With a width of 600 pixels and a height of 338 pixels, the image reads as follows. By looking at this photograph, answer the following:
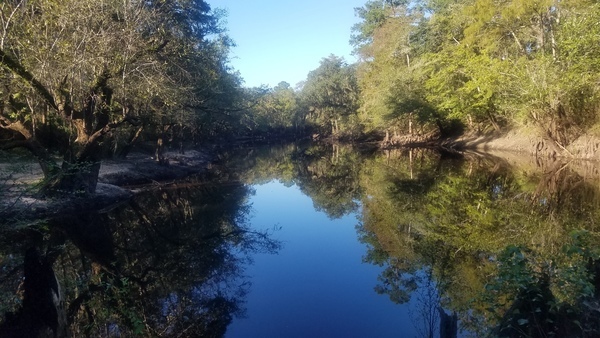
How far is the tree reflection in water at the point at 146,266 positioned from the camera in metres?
6.89

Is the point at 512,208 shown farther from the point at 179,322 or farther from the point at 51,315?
A: the point at 51,315

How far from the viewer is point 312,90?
72312 mm

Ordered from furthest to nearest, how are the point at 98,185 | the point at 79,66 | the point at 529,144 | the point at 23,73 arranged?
1. the point at 529,144
2. the point at 98,185
3. the point at 79,66
4. the point at 23,73

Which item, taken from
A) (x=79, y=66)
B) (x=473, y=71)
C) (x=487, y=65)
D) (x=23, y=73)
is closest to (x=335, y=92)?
(x=473, y=71)

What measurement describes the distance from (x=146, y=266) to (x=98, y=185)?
11165 mm

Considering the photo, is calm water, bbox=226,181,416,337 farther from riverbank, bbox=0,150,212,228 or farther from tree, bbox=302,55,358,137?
tree, bbox=302,55,358,137

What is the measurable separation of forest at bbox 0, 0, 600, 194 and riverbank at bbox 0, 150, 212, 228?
775mm

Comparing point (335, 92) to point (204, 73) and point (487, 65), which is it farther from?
point (204, 73)

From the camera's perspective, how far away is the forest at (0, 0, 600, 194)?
542 inches

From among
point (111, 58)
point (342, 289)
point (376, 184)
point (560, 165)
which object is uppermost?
point (560, 165)

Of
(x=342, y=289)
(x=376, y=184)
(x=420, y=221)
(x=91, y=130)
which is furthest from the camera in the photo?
(x=376, y=184)

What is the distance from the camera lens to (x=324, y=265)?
10211mm

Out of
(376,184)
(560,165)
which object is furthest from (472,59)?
(376,184)

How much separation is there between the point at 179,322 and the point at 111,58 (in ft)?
39.4
